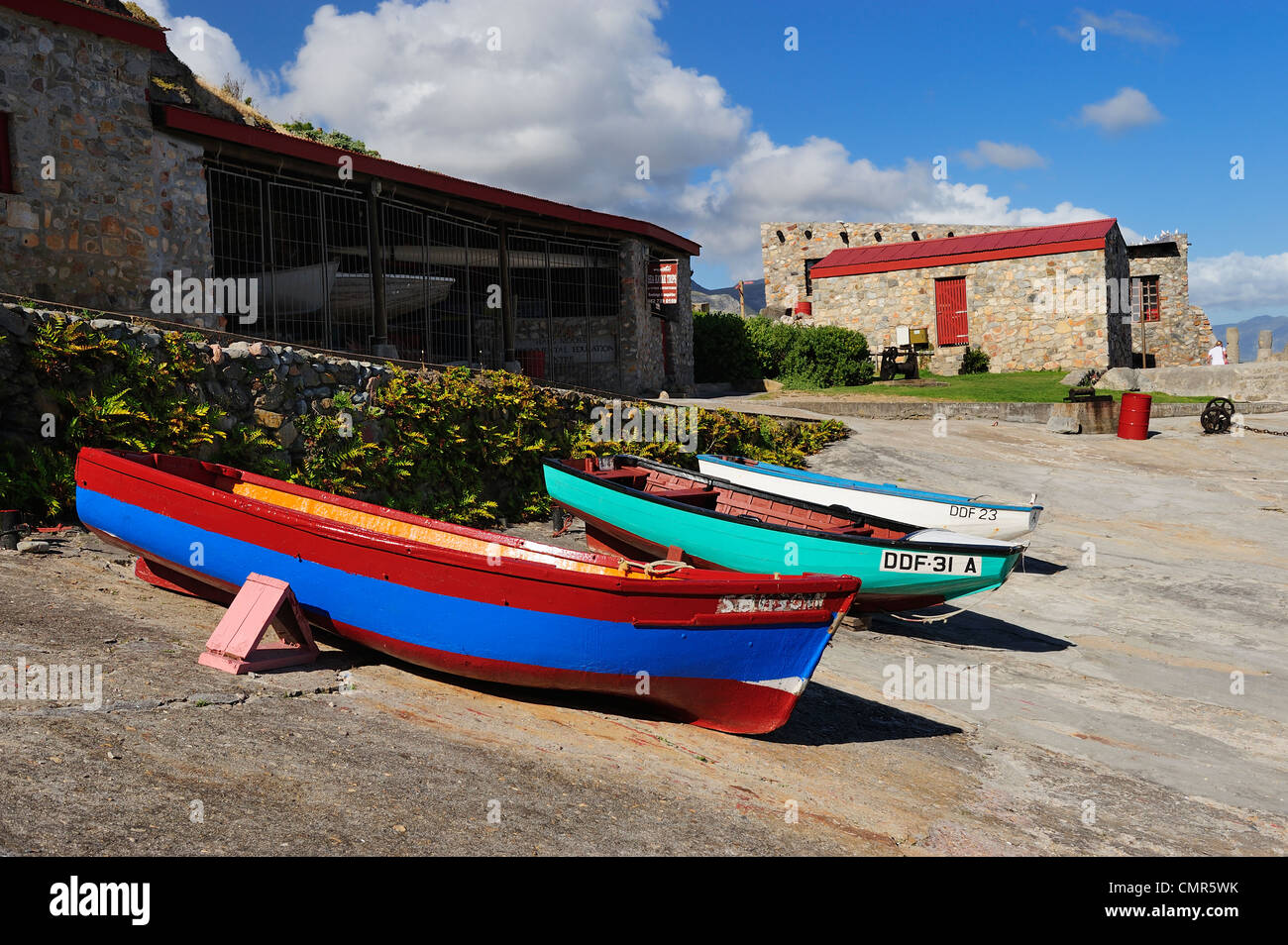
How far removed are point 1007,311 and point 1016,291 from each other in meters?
0.65

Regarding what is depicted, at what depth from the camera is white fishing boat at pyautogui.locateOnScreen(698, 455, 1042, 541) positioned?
36.8 feet

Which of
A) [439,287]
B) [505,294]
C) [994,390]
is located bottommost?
[994,390]

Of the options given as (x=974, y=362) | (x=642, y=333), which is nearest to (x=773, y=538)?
(x=642, y=333)

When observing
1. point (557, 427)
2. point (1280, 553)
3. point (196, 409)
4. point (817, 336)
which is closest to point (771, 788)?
point (196, 409)

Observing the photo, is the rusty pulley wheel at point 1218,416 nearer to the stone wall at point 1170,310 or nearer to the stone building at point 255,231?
the stone building at point 255,231

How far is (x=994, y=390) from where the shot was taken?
24.4 m

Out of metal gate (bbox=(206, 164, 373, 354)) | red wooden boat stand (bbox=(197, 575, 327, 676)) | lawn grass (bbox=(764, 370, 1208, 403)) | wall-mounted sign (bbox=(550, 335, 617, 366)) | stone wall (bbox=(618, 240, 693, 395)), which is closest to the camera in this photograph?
red wooden boat stand (bbox=(197, 575, 327, 676))

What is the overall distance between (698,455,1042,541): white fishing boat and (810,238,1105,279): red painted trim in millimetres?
19972

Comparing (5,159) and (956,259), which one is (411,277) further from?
(956,259)

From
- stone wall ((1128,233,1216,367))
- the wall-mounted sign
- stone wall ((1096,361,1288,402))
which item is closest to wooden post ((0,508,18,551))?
the wall-mounted sign

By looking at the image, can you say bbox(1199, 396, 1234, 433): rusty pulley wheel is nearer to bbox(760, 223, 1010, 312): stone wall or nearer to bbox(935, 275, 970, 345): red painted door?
bbox(935, 275, 970, 345): red painted door

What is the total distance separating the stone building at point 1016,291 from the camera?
29219 millimetres

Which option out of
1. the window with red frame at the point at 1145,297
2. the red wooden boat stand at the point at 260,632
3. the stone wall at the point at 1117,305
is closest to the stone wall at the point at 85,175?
the red wooden boat stand at the point at 260,632
